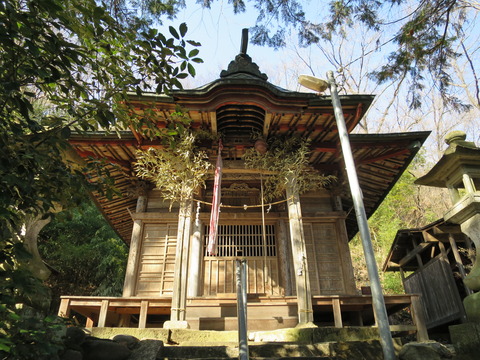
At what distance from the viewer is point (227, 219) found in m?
9.99

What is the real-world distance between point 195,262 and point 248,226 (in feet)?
6.82

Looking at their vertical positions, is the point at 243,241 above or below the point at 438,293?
above

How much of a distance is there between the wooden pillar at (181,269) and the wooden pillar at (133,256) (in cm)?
251

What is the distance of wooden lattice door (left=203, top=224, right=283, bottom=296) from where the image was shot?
941 cm

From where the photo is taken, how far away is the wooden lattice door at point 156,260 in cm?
930

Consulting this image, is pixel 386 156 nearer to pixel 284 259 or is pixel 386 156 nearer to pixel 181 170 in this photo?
pixel 284 259

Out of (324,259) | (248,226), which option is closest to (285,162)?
(248,226)

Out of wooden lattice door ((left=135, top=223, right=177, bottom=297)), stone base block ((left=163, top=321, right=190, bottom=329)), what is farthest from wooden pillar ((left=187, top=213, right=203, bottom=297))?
stone base block ((left=163, top=321, right=190, bottom=329))

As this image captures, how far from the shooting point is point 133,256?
371 inches

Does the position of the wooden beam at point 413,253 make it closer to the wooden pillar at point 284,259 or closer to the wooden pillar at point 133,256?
the wooden pillar at point 284,259

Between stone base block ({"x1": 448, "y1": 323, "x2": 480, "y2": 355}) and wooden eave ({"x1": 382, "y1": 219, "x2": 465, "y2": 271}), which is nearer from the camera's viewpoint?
stone base block ({"x1": 448, "y1": 323, "x2": 480, "y2": 355})

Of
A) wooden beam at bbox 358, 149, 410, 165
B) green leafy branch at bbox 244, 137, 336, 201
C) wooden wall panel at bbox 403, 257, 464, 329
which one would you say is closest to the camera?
green leafy branch at bbox 244, 137, 336, 201

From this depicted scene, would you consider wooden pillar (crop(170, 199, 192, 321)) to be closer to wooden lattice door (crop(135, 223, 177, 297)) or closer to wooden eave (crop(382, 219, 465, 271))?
wooden lattice door (crop(135, 223, 177, 297))

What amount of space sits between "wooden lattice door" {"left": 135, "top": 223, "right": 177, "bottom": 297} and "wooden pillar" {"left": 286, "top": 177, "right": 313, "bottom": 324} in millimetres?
3760
